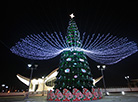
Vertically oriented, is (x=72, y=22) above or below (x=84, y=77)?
above

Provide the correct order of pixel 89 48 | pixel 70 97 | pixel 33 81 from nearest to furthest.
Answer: pixel 70 97 → pixel 89 48 → pixel 33 81

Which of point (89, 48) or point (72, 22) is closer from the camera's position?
point (89, 48)

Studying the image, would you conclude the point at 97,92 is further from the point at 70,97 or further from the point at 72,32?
the point at 72,32

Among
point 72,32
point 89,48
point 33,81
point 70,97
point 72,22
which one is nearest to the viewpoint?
point 70,97

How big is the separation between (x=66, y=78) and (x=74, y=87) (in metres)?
1.30

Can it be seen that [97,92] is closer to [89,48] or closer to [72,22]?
[89,48]

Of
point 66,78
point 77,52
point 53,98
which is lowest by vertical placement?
point 53,98

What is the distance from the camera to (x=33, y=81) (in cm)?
2764

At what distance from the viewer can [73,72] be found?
35.2 ft

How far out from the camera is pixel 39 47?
1078 cm

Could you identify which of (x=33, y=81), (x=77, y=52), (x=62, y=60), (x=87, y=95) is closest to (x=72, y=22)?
(x=77, y=52)

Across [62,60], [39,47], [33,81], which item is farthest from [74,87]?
[33,81]

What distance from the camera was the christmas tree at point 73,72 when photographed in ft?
33.9

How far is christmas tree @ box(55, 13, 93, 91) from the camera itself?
33.9ft
